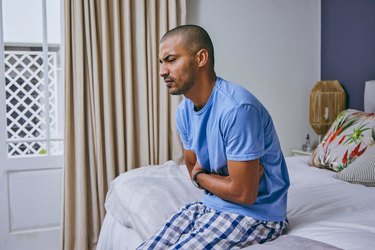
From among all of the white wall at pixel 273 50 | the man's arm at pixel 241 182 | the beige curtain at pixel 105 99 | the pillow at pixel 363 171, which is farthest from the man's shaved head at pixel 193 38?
the white wall at pixel 273 50

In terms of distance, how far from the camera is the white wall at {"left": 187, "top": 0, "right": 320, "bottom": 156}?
10.5 ft

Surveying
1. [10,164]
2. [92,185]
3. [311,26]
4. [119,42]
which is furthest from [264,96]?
[10,164]

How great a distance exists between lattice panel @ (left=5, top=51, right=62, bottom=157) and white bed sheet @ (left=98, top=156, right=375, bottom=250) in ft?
3.11

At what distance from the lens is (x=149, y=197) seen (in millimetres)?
1716

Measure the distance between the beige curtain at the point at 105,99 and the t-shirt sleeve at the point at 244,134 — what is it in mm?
1684

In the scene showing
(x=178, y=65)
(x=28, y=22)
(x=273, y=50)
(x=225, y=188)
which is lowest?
(x=225, y=188)

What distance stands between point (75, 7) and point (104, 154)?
3.30ft

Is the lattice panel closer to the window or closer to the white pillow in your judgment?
the window

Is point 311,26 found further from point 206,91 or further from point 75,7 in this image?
point 206,91

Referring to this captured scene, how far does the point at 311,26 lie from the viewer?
3477mm

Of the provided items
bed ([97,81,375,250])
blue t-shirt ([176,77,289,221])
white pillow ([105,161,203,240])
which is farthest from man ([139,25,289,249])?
white pillow ([105,161,203,240])

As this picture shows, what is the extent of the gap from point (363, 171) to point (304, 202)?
0.49m

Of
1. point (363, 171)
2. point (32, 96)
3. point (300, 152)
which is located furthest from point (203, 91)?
point (300, 152)

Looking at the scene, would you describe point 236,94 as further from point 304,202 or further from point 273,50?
point 273,50
